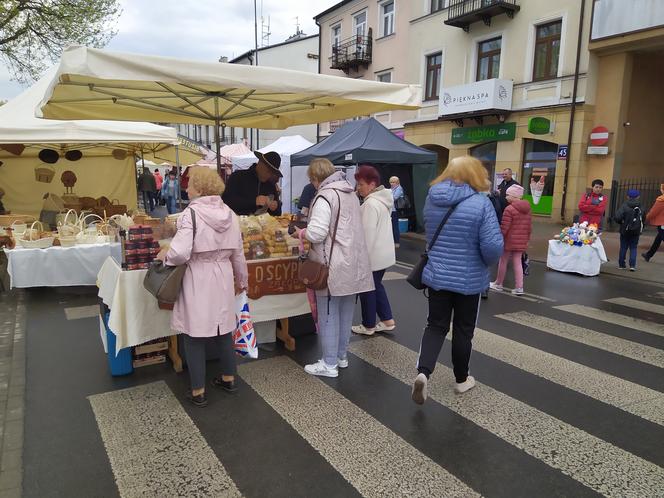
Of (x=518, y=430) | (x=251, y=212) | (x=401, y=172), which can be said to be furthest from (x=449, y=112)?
(x=518, y=430)

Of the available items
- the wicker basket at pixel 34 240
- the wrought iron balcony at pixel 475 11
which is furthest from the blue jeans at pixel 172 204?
the wicker basket at pixel 34 240

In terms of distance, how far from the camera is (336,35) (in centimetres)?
2706

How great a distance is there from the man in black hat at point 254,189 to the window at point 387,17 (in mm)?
20048

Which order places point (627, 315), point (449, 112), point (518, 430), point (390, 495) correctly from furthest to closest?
point (449, 112) → point (627, 315) → point (518, 430) → point (390, 495)

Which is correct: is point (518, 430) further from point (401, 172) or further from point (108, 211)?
point (401, 172)

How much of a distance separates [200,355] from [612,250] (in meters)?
11.3

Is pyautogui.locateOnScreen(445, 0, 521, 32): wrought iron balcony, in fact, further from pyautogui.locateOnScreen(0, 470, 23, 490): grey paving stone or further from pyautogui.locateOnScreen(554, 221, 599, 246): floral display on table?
pyautogui.locateOnScreen(0, 470, 23, 490): grey paving stone

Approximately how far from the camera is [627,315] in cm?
639

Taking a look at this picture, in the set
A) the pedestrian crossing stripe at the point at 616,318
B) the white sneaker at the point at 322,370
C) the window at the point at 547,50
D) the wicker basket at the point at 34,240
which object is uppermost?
the window at the point at 547,50

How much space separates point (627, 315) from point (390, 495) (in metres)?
5.28

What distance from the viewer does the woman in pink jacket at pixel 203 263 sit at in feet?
10.8

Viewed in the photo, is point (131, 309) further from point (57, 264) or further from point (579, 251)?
point (579, 251)

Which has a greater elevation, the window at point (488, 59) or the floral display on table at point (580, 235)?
the window at point (488, 59)

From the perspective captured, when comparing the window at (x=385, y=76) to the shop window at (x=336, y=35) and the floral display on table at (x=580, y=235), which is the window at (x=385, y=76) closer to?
the shop window at (x=336, y=35)
